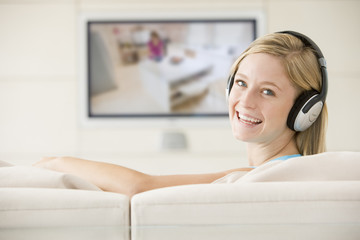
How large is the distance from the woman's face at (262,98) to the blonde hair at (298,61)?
0.02 metres

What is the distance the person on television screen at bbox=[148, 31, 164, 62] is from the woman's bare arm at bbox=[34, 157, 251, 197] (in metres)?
3.20

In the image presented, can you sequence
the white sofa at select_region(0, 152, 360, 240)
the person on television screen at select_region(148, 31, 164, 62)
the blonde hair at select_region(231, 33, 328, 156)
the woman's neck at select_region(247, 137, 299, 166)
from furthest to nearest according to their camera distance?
the person on television screen at select_region(148, 31, 164, 62) < the woman's neck at select_region(247, 137, 299, 166) < the blonde hair at select_region(231, 33, 328, 156) < the white sofa at select_region(0, 152, 360, 240)

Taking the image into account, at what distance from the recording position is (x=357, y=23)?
412 cm

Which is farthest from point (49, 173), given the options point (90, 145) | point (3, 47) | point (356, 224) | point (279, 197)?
point (3, 47)

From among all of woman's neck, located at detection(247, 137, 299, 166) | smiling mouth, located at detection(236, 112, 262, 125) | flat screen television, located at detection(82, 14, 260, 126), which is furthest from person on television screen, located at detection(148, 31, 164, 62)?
smiling mouth, located at detection(236, 112, 262, 125)

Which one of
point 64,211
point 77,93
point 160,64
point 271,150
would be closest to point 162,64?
point 160,64

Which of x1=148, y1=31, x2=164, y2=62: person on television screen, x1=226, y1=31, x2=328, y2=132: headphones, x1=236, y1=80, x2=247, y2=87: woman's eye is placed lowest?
x1=226, y1=31, x2=328, y2=132: headphones

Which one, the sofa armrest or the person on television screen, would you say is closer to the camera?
the sofa armrest

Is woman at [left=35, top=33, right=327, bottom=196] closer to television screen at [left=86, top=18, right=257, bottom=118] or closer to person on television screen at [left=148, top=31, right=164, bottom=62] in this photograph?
television screen at [left=86, top=18, right=257, bottom=118]

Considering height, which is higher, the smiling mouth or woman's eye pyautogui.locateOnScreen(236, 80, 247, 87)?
woman's eye pyautogui.locateOnScreen(236, 80, 247, 87)

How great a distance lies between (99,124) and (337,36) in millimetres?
2343

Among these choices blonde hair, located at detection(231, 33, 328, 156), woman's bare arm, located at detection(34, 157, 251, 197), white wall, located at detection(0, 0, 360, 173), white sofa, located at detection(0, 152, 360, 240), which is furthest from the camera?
white wall, located at detection(0, 0, 360, 173)

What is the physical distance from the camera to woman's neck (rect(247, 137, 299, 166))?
1.20 meters

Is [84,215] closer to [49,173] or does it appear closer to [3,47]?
[49,173]
